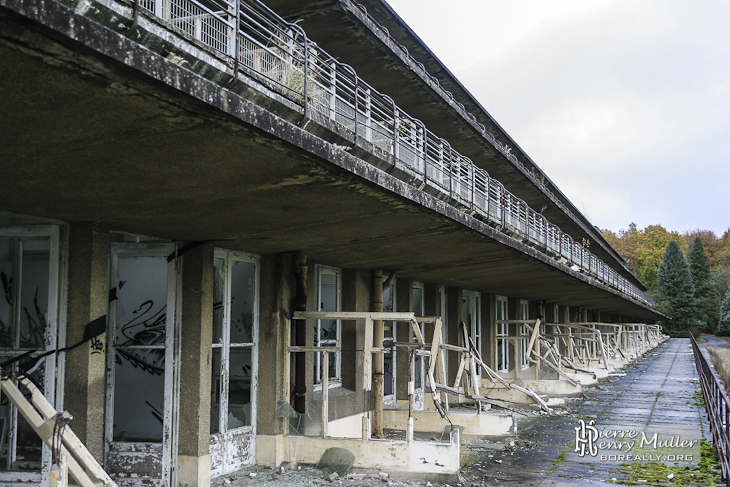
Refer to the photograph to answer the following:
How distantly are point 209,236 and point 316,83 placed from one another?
91.2 inches

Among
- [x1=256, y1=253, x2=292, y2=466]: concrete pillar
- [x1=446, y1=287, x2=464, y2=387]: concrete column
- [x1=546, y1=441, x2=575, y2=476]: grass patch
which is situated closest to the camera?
[x1=256, y1=253, x2=292, y2=466]: concrete pillar

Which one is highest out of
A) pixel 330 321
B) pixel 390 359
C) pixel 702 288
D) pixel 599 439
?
pixel 702 288

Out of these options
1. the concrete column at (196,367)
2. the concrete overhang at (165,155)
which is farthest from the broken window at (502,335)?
the concrete column at (196,367)

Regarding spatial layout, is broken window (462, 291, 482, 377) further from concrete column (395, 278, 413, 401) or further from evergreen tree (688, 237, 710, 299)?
evergreen tree (688, 237, 710, 299)

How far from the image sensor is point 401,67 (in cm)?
1306

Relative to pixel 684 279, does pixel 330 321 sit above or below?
below

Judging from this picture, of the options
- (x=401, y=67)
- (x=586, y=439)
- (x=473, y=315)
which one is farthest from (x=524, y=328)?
(x=401, y=67)

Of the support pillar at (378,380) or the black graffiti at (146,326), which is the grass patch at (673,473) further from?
the black graffiti at (146,326)

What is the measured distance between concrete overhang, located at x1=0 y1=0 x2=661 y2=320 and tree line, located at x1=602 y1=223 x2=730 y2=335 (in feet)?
262

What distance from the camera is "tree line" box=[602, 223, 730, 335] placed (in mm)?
85000

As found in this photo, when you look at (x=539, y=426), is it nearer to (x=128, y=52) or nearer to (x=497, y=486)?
(x=497, y=486)

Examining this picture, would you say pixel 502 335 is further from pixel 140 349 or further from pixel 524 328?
pixel 140 349

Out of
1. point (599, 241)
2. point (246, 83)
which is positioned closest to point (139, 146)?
point (246, 83)

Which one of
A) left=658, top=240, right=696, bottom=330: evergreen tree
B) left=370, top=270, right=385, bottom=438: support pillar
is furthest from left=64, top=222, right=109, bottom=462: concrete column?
left=658, top=240, right=696, bottom=330: evergreen tree
